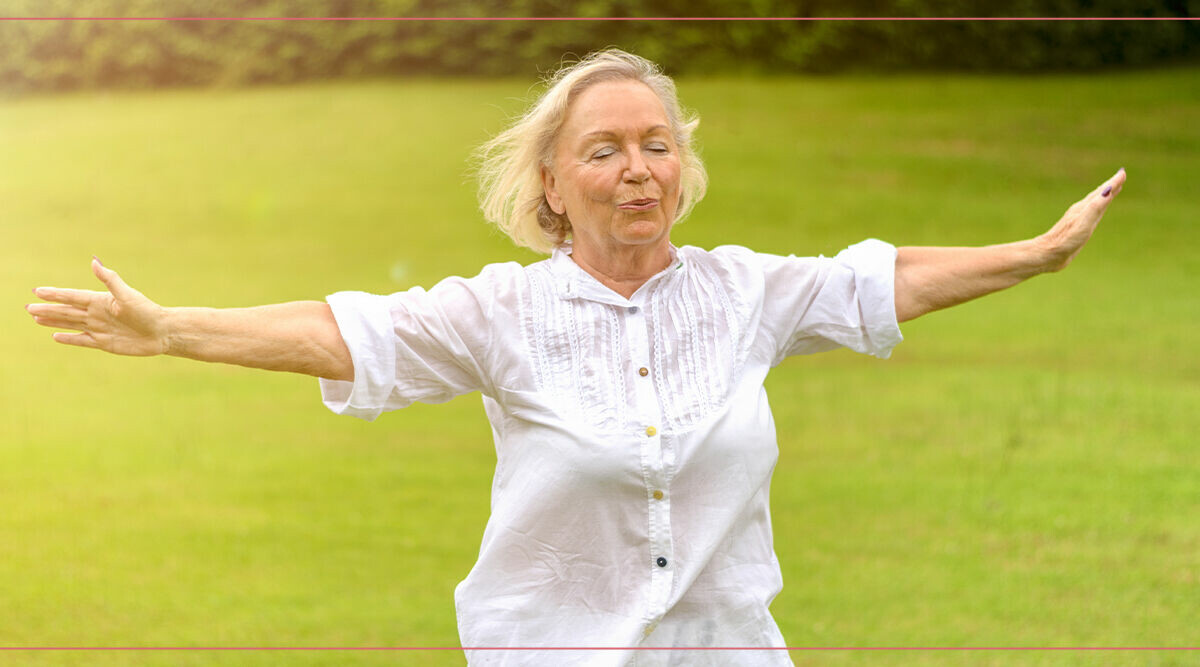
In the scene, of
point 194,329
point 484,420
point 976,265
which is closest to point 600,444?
point 194,329

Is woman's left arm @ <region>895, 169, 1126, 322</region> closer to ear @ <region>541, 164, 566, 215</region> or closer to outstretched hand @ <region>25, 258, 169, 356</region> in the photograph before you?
ear @ <region>541, 164, 566, 215</region>

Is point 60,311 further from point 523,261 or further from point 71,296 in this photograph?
point 523,261

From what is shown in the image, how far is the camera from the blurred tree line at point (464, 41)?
15953 millimetres

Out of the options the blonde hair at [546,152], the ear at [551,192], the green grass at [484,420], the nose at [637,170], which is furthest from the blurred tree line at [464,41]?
the nose at [637,170]

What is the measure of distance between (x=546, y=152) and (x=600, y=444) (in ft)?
1.90

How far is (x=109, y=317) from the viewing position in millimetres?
2105

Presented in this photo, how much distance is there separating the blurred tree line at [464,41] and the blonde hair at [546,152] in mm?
13226

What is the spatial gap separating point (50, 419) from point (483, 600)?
7374 mm

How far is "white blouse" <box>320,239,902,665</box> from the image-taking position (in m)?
2.31

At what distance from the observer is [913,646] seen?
514 centimetres

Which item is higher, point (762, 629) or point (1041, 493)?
point (762, 629)

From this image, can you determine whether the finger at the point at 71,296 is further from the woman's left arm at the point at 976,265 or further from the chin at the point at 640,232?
the woman's left arm at the point at 976,265

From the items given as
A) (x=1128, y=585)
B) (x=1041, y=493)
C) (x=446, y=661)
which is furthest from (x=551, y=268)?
(x=1041, y=493)

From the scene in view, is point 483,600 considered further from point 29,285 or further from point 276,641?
point 29,285
